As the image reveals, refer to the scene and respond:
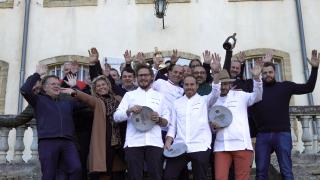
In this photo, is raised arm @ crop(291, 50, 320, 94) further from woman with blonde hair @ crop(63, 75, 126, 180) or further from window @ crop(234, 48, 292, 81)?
window @ crop(234, 48, 292, 81)

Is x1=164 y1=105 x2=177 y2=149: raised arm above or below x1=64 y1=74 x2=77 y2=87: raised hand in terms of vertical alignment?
below

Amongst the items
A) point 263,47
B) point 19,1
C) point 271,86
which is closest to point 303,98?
point 263,47

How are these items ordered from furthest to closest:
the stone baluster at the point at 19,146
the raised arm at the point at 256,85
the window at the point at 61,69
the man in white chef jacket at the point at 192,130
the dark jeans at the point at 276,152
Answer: the window at the point at 61,69 → the stone baluster at the point at 19,146 → the dark jeans at the point at 276,152 → the raised arm at the point at 256,85 → the man in white chef jacket at the point at 192,130

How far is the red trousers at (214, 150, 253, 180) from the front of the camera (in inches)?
214

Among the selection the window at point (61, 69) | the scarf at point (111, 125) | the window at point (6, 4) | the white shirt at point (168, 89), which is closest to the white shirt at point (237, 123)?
the white shirt at point (168, 89)

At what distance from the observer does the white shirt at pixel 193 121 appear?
5445 millimetres

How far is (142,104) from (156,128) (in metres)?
0.33

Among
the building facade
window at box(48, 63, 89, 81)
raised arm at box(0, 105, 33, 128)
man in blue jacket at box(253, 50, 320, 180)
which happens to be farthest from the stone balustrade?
window at box(48, 63, 89, 81)

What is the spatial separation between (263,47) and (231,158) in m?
7.30

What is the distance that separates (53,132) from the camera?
216 inches

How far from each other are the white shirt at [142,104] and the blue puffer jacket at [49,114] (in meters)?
0.55

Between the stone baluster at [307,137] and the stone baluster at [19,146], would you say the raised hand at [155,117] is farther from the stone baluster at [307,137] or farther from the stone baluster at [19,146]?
the stone baluster at [307,137]

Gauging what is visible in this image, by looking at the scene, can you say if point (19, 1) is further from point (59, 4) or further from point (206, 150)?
point (206, 150)

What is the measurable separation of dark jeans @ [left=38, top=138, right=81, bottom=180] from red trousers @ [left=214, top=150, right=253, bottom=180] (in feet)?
5.10
